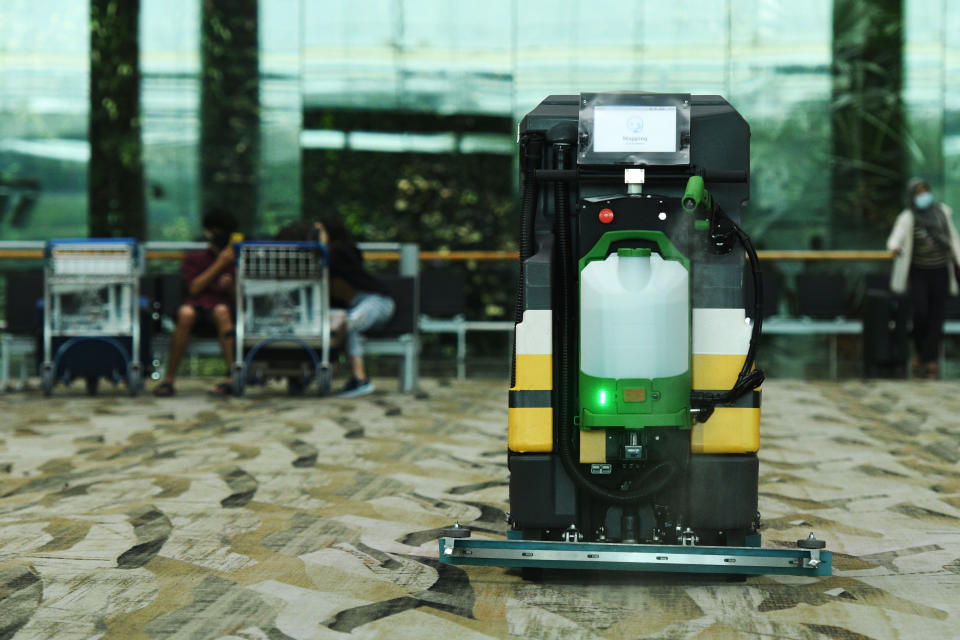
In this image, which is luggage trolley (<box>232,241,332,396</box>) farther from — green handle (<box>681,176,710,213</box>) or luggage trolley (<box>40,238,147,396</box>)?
green handle (<box>681,176,710,213</box>)

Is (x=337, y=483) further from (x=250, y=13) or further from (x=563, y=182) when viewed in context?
(x=250, y=13)

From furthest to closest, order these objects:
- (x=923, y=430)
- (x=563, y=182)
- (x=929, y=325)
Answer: (x=929, y=325) < (x=923, y=430) < (x=563, y=182)

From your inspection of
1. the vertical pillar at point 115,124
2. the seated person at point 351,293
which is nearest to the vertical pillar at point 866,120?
the seated person at point 351,293

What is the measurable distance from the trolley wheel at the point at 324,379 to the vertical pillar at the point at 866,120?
6198 millimetres

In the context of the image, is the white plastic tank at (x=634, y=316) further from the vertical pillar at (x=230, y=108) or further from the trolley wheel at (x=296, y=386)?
the vertical pillar at (x=230, y=108)

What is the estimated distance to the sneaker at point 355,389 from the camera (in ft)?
24.9

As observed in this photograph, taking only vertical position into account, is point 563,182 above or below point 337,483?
above

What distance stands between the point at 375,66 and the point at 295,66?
32.4 inches

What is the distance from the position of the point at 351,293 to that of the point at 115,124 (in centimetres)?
549

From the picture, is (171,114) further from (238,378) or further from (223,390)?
(238,378)

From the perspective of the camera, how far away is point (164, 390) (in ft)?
24.9

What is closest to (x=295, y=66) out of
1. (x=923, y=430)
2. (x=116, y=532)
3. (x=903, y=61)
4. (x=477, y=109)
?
(x=477, y=109)

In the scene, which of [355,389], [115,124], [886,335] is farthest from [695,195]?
[115,124]

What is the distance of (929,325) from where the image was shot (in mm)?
9602
